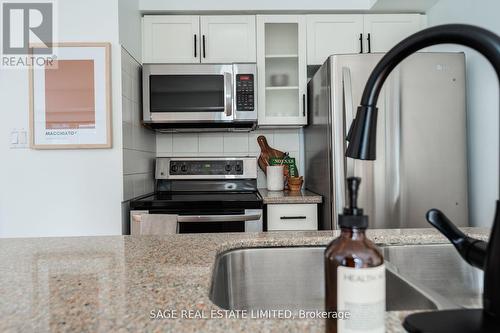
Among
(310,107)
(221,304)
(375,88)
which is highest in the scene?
(310,107)

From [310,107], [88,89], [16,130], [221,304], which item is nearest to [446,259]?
[221,304]

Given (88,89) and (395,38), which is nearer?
(88,89)

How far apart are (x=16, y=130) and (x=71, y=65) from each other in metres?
0.51

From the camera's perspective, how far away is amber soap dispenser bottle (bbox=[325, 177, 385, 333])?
14.7 inches

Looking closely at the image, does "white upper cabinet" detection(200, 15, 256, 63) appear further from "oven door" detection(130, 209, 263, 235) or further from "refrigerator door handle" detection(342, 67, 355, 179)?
"oven door" detection(130, 209, 263, 235)

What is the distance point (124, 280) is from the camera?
0.64 m

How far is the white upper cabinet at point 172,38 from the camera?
2.53m

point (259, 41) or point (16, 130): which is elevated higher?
point (259, 41)

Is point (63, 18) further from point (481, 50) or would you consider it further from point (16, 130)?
point (481, 50)

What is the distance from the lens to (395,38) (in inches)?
101

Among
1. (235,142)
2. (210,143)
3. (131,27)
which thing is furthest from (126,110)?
(235,142)

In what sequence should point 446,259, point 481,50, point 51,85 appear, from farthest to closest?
point 51,85
point 446,259
point 481,50

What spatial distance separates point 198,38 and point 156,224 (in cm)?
151

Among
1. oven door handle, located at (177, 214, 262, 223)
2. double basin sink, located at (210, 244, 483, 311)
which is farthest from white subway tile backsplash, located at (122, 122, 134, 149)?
double basin sink, located at (210, 244, 483, 311)
